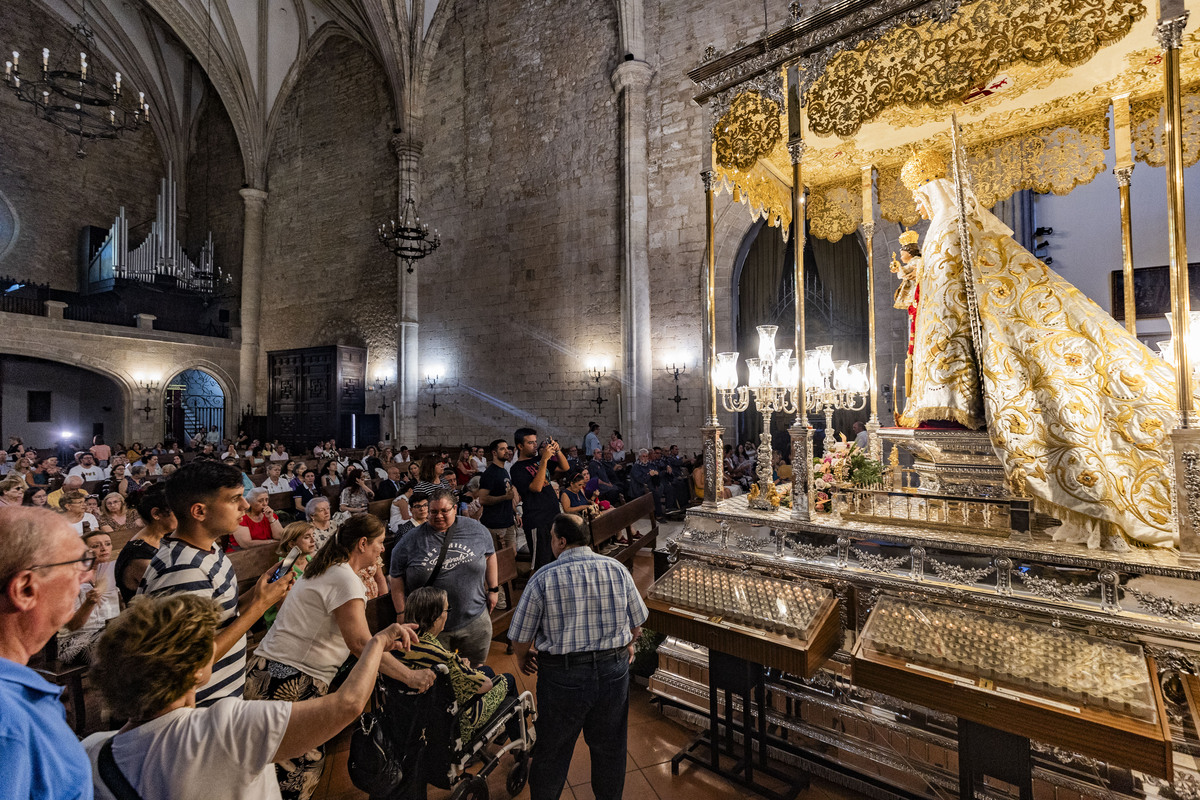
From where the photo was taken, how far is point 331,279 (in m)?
16.4

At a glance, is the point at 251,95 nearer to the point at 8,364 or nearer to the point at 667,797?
the point at 8,364

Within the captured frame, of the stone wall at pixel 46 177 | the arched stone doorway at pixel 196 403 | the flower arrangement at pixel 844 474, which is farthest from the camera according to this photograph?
the arched stone doorway at pixel 196 403

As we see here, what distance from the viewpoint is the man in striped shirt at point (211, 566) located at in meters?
1.89

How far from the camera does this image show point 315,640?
85.9 inches

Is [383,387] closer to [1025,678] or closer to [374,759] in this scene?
[374,759]

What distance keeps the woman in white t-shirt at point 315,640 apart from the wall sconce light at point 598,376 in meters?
9.62

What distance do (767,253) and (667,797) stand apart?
1011 centimetres

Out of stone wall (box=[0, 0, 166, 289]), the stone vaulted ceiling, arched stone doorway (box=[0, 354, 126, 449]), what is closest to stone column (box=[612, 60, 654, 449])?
the stone vaulted ceiling

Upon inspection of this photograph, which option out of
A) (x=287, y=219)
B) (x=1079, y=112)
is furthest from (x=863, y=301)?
(x=287, y=219)

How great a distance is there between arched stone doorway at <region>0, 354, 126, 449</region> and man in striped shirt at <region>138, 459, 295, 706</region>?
17683mm

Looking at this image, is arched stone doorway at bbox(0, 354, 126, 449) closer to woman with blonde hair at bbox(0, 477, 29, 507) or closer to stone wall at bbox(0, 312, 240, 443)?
stone wall at bbox(0, 312, 240, 443)

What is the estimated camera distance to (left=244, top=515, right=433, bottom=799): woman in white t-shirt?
212 centimetres

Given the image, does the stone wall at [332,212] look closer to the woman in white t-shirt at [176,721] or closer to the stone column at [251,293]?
the stone column at [251,293]

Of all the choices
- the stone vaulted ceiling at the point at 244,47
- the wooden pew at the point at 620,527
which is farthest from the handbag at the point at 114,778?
the stone vaulted ceiling at the point at 244,47
